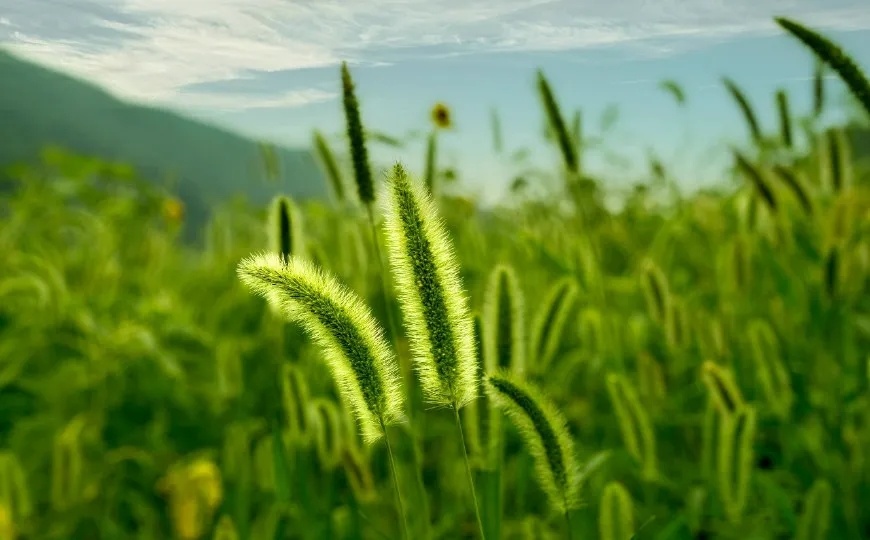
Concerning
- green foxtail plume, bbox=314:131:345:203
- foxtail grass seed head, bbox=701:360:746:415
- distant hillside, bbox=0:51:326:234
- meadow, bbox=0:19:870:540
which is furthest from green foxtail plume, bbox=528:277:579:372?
distant hillside, bbox=0:51:326:234

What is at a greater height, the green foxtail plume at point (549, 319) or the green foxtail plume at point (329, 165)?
the green foxtail plume at point (329, 165)

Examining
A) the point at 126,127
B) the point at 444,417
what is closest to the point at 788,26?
the point at 444,417

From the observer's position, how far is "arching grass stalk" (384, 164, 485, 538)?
67 cm

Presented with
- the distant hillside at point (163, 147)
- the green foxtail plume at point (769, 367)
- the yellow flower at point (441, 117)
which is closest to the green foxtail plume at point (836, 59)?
the green foxtail plume at point (769, 367)

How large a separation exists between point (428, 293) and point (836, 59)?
2.48 ft

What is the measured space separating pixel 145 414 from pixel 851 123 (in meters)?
3.17

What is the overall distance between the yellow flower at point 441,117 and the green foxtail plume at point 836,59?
85.1 inches

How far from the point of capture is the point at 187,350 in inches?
120

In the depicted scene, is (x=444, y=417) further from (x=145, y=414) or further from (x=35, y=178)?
(x=35, y=178)

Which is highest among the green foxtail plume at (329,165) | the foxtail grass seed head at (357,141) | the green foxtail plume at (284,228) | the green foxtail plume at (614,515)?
the green foxtail plume at (329,165)

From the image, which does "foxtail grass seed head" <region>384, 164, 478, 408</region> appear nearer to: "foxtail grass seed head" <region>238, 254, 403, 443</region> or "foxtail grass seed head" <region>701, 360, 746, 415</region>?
"foxtail grass seed head" <region>238, 254, 403, 443</region>

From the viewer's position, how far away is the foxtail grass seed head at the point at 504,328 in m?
1.05

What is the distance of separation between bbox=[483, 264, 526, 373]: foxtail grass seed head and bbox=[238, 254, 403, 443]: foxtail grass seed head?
0.36 metres

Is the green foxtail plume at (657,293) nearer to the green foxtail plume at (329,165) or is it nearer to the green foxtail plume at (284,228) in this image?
the green foxtail plume at (329,165)
